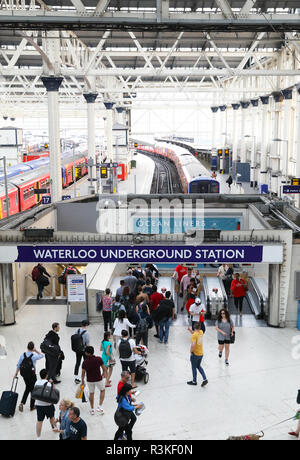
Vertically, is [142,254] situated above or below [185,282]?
above

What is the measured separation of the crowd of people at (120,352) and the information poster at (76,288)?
0.57 metres

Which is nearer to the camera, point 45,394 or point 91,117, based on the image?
point 45,394

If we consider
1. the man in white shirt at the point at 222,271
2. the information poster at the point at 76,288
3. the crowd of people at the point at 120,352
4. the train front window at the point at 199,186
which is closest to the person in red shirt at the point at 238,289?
the crowd of people at the point at 120,352

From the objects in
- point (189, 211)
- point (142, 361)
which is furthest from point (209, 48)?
point (142, 361)

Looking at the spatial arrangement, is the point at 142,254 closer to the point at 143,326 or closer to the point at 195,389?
the point at 143,326

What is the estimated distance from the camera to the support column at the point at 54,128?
21344mm

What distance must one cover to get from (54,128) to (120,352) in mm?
13900

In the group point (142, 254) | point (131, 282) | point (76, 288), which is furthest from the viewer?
point (131, 282)

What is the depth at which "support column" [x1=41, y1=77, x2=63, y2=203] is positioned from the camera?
21.3m

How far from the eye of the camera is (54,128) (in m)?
21.7

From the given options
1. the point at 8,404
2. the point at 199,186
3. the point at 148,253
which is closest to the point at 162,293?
the point at 148,253

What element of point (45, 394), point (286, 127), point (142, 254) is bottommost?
point (45, 394)

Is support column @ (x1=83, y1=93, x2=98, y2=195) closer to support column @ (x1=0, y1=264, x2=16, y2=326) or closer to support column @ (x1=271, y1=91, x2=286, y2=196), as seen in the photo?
support column @ (x1=271, y1=91, x2=286, y2=196)

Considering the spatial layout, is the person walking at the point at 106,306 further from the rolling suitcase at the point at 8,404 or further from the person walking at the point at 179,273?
the rolling suitcase at the point at 8,404
